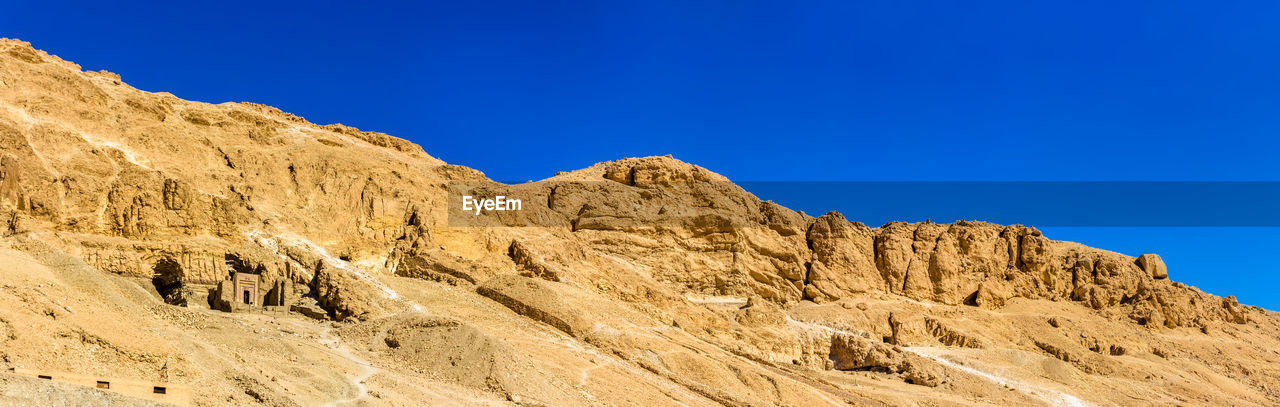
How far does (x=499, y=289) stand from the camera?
34750 mm

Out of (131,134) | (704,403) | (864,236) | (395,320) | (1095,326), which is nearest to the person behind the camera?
(704,403)

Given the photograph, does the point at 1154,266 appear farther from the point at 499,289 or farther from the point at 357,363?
the point at 357,363

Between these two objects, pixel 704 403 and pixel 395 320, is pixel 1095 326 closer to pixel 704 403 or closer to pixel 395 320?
pixel 704 403

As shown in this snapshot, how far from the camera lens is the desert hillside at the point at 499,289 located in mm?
25250

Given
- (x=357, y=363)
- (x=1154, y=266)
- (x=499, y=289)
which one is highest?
(x=1154, y=266)

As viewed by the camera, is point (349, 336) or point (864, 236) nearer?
point (349, 336)

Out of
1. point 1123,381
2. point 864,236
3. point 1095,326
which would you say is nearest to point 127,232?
point 864,236

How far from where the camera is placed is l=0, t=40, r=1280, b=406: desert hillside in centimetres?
2525

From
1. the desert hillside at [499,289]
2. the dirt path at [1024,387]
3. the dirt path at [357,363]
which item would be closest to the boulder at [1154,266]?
the desert hillside at [499,289]

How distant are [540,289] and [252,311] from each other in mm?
9482

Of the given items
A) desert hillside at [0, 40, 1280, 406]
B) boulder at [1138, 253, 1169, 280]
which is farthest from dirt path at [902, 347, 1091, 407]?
boulder at [1138, 253, 1169, 280]

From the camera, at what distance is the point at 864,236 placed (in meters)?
52.1

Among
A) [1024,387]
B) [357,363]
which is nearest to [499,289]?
[357,363]

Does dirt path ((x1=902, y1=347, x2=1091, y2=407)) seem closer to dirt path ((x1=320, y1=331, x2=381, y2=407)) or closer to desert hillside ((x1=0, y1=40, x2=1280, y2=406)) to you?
desert hillside ((x1=0, y1=40, x2=1280, y2=406))
